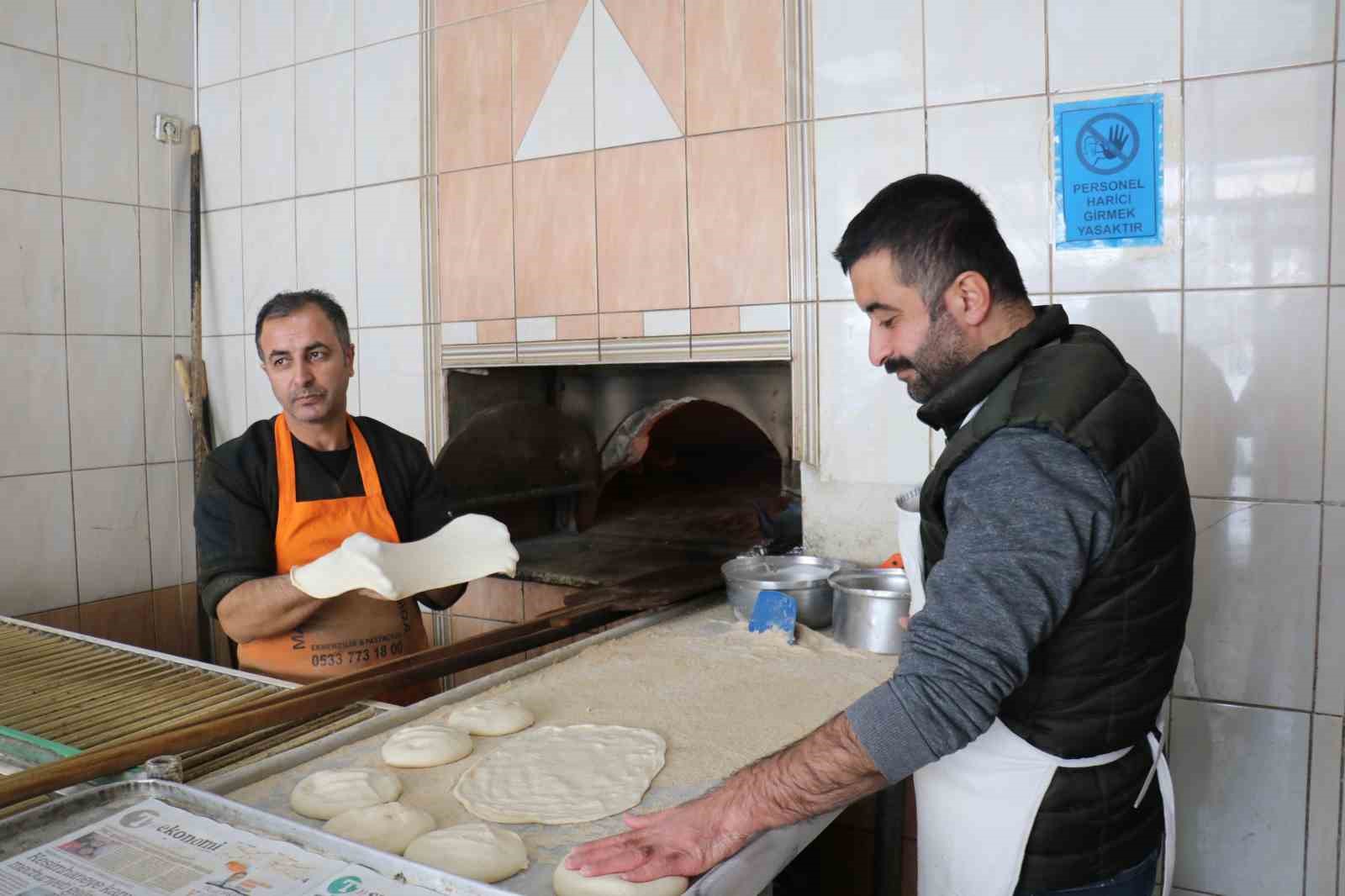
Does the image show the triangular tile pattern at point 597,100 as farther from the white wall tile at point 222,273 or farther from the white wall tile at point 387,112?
the white wall tile at point 222,273

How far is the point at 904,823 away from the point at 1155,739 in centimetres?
103

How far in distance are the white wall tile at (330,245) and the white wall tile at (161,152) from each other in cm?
52

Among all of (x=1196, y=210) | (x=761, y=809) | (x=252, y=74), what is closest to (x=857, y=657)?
(x=761, y=809)

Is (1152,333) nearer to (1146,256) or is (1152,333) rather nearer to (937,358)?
(1146,256)

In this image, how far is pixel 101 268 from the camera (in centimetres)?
321

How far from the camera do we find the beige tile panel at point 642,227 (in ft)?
8.38

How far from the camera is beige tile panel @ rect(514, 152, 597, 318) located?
2.70m

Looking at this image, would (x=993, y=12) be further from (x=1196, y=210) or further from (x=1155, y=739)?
(x=1155, y=739)

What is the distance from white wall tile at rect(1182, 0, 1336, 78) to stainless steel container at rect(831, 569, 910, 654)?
1225 mm

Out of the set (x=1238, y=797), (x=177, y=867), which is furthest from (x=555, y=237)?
(x=1238, y=797)

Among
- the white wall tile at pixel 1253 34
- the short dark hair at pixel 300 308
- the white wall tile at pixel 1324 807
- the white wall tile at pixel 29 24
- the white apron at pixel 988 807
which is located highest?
the white wall tile at pixel 29 24

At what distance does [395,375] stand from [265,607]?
1412 mm

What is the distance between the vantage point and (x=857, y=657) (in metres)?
1.96

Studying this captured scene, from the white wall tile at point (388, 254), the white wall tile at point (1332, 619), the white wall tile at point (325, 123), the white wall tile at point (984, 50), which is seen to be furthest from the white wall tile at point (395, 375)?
the white wall tile at point (1332, 619)
